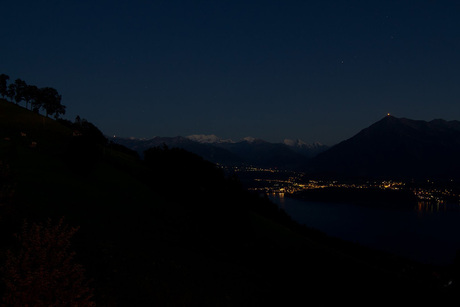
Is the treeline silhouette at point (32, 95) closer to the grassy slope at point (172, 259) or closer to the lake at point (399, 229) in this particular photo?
the grassy slope at point (172, 259)

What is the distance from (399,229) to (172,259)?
166921mm

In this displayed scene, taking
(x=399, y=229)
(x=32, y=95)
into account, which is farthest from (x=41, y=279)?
(x=399, y=229)

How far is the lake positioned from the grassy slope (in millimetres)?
116214

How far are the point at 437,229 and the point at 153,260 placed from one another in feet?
598

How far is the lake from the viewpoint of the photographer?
122 m

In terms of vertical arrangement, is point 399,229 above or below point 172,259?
below

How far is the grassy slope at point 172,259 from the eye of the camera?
51.0ft

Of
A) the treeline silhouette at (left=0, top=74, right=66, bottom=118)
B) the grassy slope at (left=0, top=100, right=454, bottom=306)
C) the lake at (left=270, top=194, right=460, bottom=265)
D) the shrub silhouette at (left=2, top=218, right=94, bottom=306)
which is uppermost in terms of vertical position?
the treeline silhouette at (left=0, top=74, right=66, bottom=118)

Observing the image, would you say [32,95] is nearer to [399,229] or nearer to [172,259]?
[172,259]

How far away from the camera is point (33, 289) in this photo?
26.0 feet

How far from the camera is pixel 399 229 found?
152 meters

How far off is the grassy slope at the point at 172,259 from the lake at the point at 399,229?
116 metres

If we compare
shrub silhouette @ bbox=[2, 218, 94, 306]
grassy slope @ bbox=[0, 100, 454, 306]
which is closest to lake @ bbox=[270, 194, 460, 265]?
grassy slope @ bbox=[0, 100, 454, 306]

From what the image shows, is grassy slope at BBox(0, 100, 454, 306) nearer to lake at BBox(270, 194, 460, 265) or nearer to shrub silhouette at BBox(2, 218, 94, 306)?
shrub silhouette at BBox(2, 218, 94, 306)
